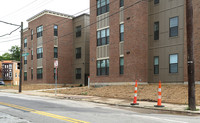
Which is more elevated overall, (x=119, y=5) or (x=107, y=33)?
(x=119, y=5)

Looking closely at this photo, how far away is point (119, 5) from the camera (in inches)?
940

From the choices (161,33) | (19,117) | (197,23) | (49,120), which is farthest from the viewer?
(161,33)

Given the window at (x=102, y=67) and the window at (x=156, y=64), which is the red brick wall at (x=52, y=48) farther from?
the window at (x=156, y=64)

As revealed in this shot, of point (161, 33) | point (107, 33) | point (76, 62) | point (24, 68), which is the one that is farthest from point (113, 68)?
point (24, 68)

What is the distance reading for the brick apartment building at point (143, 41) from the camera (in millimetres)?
19828

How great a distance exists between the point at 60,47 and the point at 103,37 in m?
12.3

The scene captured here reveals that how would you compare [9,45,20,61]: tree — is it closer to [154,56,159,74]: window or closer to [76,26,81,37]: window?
[76,26,81,37]: window

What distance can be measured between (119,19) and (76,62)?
14.2 m

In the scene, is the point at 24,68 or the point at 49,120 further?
the point at 24,68

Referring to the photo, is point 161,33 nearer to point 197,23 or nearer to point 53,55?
point 197,23

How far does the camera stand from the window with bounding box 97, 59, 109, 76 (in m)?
25.1

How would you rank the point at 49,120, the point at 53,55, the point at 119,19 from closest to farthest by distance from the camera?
the point at 49,120
the point at 119,19
the point at 53,55

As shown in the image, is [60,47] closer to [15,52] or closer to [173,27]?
[173,27]

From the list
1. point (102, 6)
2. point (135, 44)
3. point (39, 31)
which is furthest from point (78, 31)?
point (135, 44)
